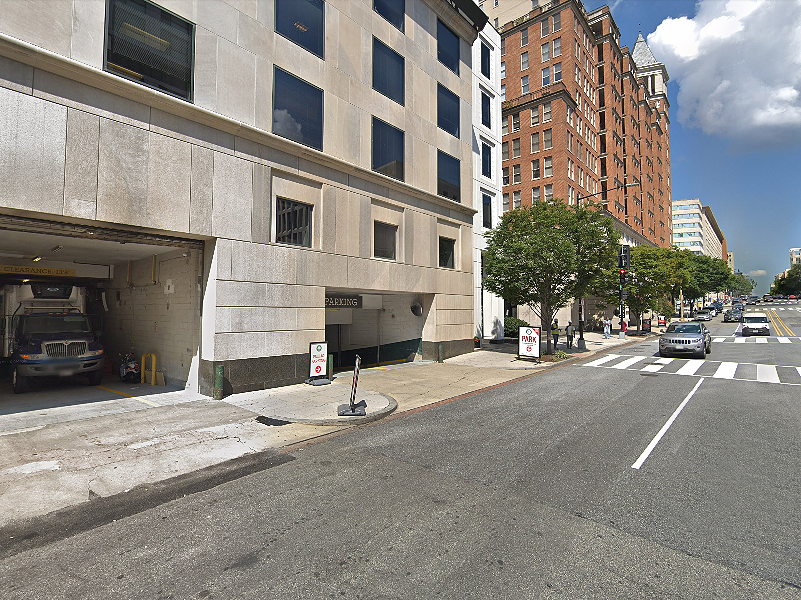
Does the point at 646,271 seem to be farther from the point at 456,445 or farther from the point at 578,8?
the point at 456,445

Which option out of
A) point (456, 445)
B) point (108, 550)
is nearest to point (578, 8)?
point (456, 445)

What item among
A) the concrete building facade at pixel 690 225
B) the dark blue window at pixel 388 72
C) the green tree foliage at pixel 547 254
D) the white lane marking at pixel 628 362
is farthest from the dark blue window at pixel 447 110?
the concrete building facade at pixel 690 225

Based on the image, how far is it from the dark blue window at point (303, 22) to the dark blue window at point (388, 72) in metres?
2.72

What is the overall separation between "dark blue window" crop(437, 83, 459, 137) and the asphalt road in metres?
16.5

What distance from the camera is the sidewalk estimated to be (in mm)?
5734

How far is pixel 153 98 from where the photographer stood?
1003 centimetres

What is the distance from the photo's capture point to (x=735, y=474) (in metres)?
5.93

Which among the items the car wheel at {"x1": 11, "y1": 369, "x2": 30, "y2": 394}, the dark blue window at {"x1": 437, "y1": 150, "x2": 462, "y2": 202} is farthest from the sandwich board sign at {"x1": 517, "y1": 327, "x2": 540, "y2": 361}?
the car wheel at {"x1": 11, "y1": 369, "x2": 30, "y2": 394}

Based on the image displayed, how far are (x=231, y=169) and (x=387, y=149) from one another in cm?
709

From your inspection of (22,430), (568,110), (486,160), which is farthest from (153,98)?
(568,110)

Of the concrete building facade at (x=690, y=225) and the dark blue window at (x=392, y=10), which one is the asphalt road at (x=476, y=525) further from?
the concrete building facade at (x=690, y=225)

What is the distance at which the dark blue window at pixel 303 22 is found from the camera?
13.1m

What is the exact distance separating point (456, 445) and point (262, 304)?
7.43 meters

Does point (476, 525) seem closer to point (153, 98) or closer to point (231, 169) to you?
point (231, 169)
